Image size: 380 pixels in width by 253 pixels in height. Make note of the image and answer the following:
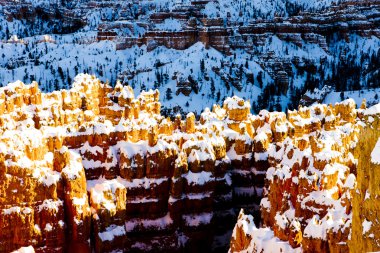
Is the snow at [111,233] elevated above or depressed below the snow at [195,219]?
above

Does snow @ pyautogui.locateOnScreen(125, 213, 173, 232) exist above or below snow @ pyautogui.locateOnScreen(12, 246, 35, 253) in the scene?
below

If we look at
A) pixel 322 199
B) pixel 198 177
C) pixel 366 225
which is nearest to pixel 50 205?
pixel 198 177

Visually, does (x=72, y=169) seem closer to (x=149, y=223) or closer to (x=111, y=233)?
(x=111, y=233)

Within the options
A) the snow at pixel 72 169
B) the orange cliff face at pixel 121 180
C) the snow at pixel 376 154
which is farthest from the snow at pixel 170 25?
the snow at pixel 376 154

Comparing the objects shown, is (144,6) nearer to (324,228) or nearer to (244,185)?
(244,185)

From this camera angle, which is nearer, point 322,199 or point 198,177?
point 322,199

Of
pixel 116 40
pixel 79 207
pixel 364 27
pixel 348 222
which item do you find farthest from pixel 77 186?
pixel 364 27

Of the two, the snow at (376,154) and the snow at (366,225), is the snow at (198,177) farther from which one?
the snow at (376,154)

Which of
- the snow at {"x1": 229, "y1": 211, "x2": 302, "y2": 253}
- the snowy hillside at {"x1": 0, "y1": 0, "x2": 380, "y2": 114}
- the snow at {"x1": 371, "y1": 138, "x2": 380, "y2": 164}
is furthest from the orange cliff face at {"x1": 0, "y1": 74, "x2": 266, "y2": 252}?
the snowy hillside at {"x1": 0, "y1": 0, "x2": 380, "y2": 114}

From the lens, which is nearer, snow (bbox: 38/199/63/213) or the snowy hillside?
snow (bbox: 38/199/63/213)

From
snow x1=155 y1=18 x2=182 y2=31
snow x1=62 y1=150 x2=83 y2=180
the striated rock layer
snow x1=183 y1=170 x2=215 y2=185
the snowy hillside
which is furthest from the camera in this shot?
snow x1=155 y1=18 x2=182 y2=31

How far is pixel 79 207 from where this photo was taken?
604 centimetres

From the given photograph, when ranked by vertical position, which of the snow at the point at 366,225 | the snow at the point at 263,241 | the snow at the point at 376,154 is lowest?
the snow at the point at 263,241

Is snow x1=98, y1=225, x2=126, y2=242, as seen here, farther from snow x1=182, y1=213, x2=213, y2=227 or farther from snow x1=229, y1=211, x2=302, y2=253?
snow x1=229, y1=211, x2=302, y2=253
